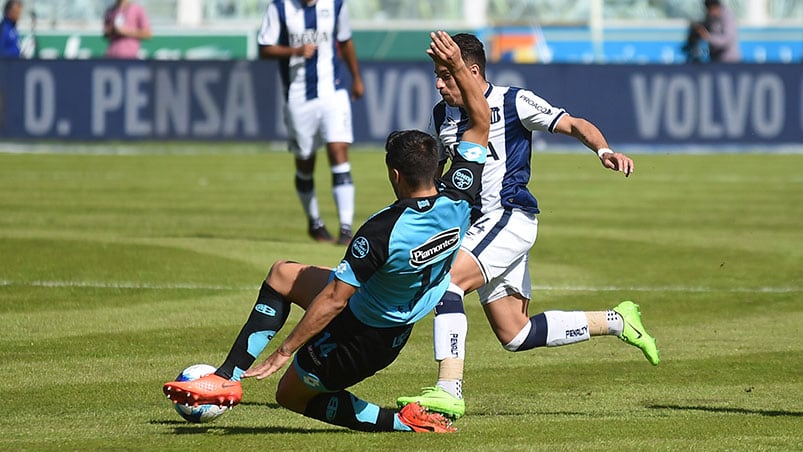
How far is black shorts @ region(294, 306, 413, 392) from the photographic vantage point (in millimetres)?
6711

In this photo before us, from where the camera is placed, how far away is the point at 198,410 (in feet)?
22.6

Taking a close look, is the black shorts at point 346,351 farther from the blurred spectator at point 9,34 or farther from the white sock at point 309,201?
the blurred spectator at point 9,34

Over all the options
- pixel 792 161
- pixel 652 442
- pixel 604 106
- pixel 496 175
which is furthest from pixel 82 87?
pixel 652 442

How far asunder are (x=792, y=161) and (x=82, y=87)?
39.4ft

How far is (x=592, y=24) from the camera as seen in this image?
38.5 meters

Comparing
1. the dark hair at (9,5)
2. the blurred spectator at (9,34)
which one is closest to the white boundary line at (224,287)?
the blurred spectator at (9,34)

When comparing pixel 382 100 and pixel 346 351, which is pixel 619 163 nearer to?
pixel 346 351

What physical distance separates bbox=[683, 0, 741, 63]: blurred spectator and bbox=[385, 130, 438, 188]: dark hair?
22.6 metres

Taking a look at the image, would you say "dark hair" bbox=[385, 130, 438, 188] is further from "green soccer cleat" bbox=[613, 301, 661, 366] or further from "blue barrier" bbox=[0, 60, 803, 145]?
"blue barrier" bbox=[0, 60, 803, 145]

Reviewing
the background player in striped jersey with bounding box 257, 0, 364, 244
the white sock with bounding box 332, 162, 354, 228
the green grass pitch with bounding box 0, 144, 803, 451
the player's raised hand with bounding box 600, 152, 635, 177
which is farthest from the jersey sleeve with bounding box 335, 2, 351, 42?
the player's raised hand with bounding box 600, 152, 635, 177

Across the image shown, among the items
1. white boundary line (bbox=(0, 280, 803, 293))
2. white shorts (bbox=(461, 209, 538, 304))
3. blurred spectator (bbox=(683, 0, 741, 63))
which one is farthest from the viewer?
blurred spectator (bbox=(683, 0, 741, 63))

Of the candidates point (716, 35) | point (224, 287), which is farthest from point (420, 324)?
point (716, 35)

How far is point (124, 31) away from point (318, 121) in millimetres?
14017

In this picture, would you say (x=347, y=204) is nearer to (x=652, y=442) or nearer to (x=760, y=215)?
(x=760, y=215)
